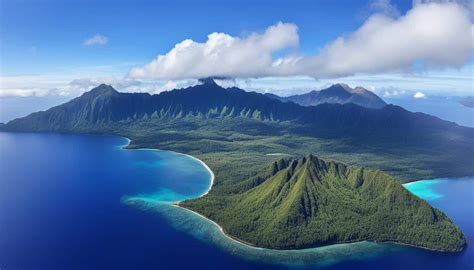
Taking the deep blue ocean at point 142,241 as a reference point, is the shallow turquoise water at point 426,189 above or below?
below

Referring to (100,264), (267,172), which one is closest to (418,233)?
(267,172)

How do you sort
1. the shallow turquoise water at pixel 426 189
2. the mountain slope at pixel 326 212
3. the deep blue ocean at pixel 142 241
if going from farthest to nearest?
the shallow turquoise water at pixel 426 189
the mountain slope at pixel 326 212
the deep blue ocean at pixel 142 241

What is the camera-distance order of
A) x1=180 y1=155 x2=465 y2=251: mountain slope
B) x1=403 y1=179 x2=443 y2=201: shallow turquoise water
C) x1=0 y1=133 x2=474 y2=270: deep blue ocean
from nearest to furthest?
x1=0 y1=133 x2=474 y2=270: deep blue ocean → x1=180 y1=155 x2=465 y2=251: mountain slope → x1=403 y1=179 x2=443 y2=201: shallow turquoise water

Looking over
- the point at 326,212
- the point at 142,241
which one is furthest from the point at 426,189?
the point at 142,241

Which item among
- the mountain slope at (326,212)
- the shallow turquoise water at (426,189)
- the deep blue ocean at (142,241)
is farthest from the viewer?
the shallow turquoise water at (426,189)

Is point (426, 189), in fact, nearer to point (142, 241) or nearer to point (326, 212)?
point (326, 212)

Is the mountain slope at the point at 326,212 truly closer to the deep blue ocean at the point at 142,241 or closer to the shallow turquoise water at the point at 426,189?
the deep blue ocean at the point at 142,241

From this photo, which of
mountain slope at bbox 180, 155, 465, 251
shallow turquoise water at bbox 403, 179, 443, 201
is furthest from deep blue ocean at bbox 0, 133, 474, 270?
mountain slope at bbox 180, 155, 465, 251

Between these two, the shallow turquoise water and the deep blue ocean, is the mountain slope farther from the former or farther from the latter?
the shallow turquoise water

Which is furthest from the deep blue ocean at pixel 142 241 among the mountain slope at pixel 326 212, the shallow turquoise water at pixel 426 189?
the mountain slope at pixel 326 212

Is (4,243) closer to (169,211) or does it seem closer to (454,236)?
(169,211)
